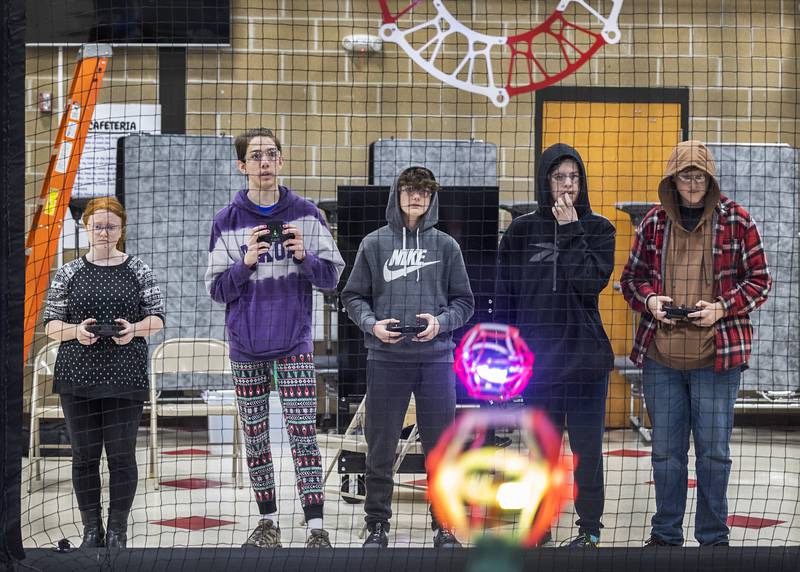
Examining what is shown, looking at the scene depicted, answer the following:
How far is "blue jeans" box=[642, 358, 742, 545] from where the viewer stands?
333 centimetres

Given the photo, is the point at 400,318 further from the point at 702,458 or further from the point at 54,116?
the point at 54,116

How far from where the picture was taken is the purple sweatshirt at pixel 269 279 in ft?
11.5

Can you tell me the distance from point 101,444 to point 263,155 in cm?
111

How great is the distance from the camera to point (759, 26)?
22.0 feet

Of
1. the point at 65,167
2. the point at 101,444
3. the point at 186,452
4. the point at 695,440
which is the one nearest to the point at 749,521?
the point at 695,440

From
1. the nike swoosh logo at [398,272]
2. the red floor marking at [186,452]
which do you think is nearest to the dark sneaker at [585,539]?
the nike swoosh logo at [398,272]

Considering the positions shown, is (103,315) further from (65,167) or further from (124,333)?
(65,167)

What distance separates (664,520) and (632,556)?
1.32ft

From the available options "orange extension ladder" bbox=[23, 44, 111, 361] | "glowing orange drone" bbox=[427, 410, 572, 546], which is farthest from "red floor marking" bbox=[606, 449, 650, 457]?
"orange extension ladder" bbox=[23, 44, 111, 361]

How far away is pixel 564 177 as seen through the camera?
3625 millimetres

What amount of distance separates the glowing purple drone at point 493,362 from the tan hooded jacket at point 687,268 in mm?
528

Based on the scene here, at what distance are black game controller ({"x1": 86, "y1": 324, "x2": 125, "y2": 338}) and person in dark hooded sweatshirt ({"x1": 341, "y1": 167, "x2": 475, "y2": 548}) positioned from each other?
782mm

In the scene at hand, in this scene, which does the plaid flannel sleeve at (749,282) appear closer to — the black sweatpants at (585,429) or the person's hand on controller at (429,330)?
the black sweatpants at (585,429)

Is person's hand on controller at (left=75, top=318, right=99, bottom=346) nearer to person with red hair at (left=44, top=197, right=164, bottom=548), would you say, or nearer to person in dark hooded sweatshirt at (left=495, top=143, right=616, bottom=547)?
person with red hair at (left=44, top=197, right=164, bottom=548)
